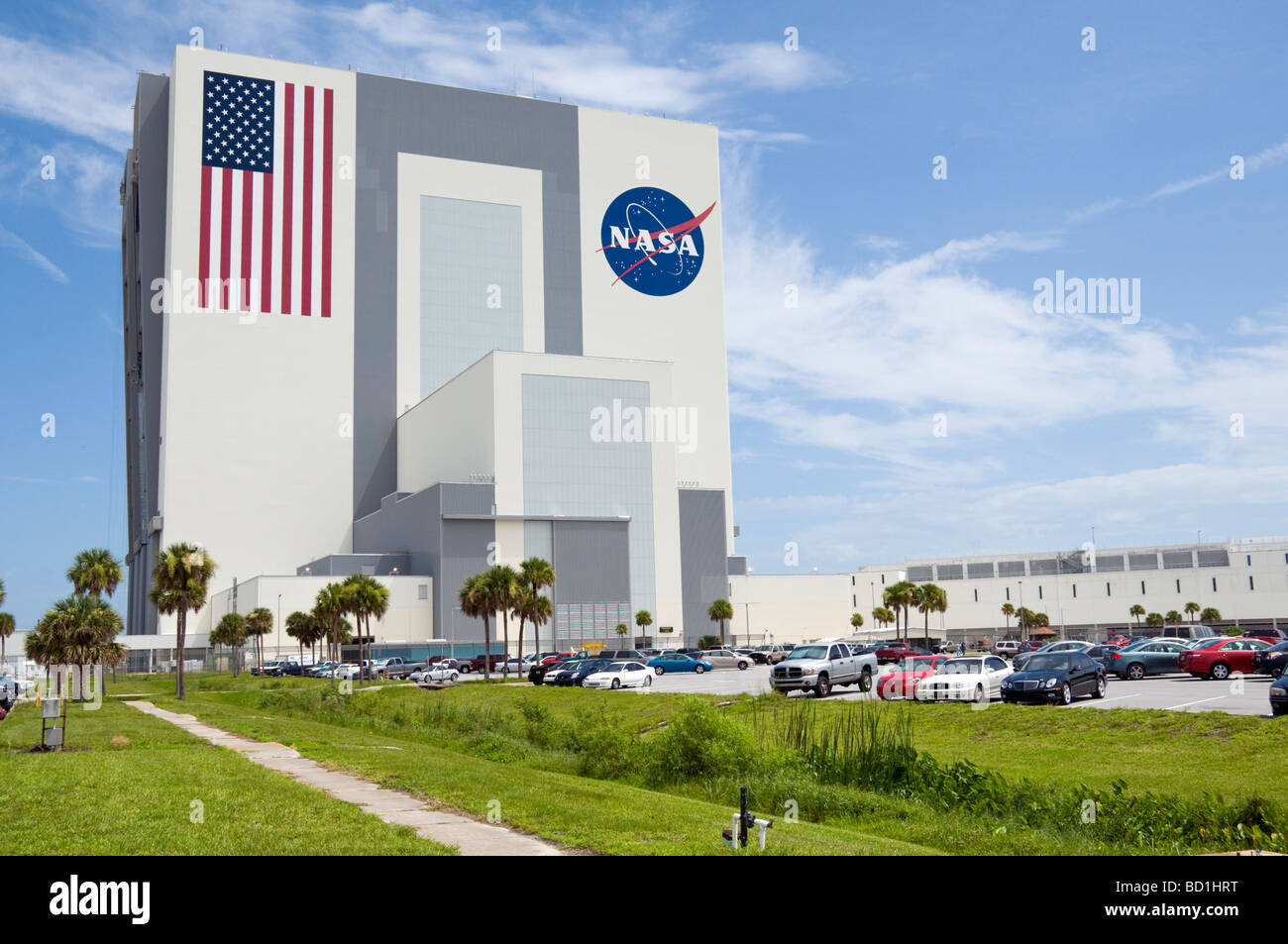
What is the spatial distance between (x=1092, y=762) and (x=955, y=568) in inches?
5258

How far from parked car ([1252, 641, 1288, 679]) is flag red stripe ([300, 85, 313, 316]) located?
94.6m

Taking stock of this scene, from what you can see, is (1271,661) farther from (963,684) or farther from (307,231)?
(307,231)

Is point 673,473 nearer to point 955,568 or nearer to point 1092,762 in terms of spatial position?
point 955,568

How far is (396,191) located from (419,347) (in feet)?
55.5

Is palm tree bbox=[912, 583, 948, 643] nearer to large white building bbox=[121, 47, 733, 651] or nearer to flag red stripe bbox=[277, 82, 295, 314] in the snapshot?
large white building bbox=[121, 47, 733, 651]

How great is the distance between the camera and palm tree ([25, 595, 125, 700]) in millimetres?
41938

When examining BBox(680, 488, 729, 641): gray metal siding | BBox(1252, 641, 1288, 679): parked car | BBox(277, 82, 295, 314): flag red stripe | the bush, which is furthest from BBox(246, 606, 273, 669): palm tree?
the bush

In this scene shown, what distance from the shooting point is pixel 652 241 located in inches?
5064

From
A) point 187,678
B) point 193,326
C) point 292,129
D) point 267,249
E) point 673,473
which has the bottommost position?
point 187,678

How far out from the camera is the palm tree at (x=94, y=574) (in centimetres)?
7881

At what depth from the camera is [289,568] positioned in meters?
110

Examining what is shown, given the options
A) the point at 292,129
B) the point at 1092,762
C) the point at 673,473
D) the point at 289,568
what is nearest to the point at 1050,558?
the point at 673,473

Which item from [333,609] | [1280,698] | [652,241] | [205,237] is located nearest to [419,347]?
[205,237]

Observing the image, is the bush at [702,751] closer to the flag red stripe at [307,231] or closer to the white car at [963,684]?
the white car at [963,684]
